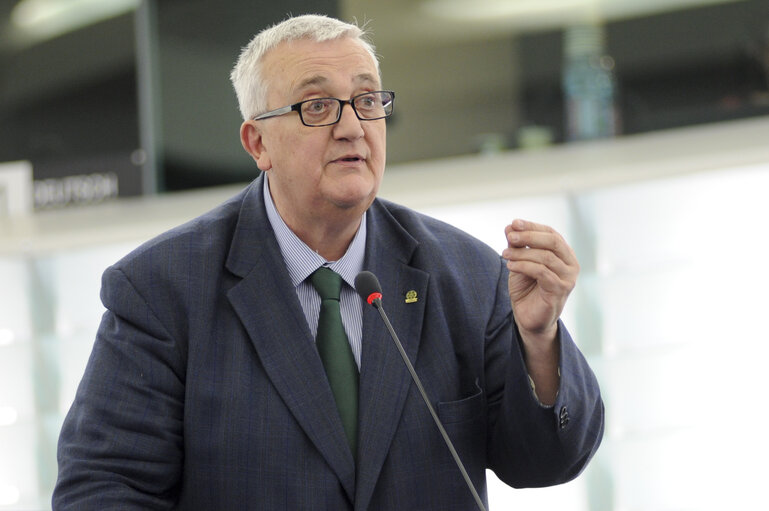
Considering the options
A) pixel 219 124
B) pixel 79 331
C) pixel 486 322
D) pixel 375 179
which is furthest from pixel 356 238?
pixel 219 124

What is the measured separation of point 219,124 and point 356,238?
2.65 m

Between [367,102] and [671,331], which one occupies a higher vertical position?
[367,102]

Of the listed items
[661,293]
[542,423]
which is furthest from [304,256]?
[661,293]

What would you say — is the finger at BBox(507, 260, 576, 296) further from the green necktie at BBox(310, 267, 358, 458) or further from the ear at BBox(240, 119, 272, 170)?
the ear at BBox(240, 119, 272, 170)

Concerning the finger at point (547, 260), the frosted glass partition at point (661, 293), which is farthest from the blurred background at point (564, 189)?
the finger at point (547, 260)

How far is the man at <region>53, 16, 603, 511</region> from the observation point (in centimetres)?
179

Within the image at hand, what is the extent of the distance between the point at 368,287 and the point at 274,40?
0.56m

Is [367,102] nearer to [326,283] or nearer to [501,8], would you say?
[326,283]

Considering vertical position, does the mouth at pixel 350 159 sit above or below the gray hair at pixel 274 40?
below

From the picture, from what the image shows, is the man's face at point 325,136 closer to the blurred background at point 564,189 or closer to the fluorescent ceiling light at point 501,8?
the blurred background at point 564,189

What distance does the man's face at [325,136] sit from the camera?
6.35ft

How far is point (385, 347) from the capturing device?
193 cm

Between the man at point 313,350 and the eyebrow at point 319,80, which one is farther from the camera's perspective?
the eyebrow at point 319,80

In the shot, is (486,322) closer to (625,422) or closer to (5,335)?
→ (625,422)
